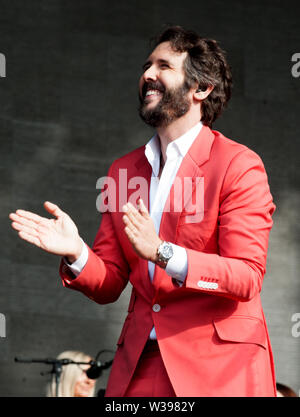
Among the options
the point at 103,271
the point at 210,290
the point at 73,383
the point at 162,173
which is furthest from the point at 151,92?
the point at 73,383

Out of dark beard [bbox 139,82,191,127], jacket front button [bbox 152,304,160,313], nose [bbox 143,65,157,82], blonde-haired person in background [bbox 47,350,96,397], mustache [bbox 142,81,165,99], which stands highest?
nose [bbox 143,65,157,82]

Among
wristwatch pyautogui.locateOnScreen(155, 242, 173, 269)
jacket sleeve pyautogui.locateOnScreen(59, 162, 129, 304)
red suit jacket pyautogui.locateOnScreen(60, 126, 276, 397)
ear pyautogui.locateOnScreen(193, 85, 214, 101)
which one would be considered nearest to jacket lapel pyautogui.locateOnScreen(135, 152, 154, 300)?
red suit jacket pyautogui.locateOnScreen(60, 126, 276, 397)

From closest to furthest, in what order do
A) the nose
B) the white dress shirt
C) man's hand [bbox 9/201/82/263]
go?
1. man's hand [bbox 9/201/82/263]
2. the white dress shirt
3. the nose

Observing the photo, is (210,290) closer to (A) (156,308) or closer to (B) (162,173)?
(A) (156,308)

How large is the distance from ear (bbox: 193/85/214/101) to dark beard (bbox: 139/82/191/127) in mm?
65

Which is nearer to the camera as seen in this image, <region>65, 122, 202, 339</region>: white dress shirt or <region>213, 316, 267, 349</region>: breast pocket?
<region>213, 316, 267, 349</region>: breast pocket

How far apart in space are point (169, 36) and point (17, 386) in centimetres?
402

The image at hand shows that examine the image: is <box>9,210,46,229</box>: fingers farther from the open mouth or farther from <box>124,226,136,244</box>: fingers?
the open mouth

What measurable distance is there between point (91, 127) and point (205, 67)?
3917mm

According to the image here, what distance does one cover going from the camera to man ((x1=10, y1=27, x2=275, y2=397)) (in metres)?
2.76

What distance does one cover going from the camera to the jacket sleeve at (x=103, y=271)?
119 inches

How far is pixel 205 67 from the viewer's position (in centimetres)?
337
